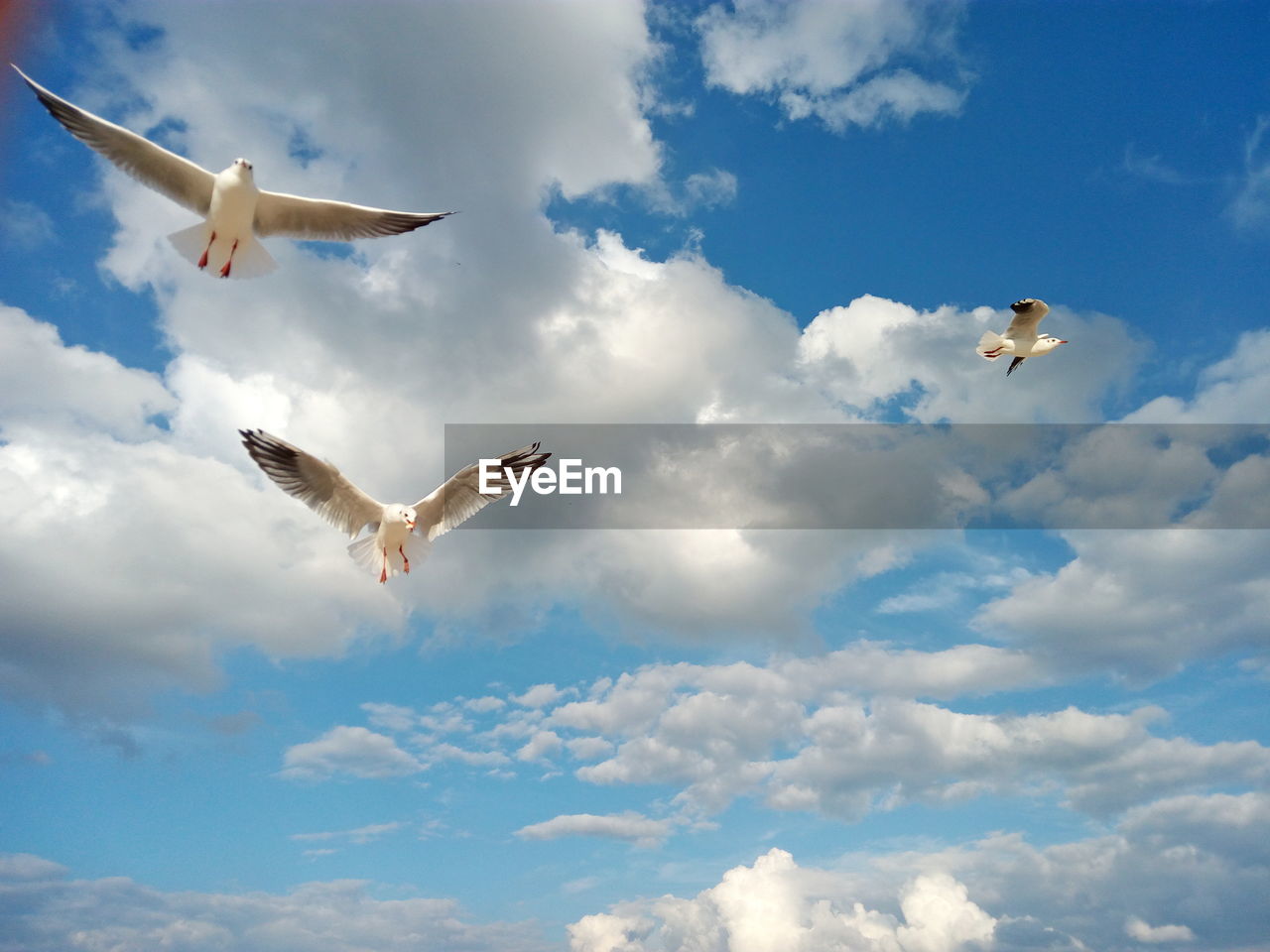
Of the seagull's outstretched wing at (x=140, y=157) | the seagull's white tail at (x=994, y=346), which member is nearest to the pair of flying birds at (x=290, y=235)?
the seagull's outstretched wing at (x=140, y=157)

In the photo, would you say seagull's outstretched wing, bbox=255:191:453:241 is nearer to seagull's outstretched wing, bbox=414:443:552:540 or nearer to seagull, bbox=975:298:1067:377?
seagull's outstretched wing, bbox=414:443:552:540

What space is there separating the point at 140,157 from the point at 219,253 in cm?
226

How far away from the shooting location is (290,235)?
2069 cm

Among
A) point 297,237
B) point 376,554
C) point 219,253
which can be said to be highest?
point 297,237

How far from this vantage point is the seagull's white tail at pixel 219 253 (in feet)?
64.4

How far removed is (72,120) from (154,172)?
1639mm

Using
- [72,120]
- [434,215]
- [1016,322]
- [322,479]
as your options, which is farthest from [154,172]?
[1016,322]

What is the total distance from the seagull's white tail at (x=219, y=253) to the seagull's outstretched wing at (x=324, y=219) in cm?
61

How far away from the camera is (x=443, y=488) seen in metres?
20.6

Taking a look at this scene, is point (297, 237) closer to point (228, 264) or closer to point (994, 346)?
point (228, 264)

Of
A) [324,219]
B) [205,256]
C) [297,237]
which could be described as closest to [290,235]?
[297,237]

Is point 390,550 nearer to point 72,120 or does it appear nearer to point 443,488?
point 443,488

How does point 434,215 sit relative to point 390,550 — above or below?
above

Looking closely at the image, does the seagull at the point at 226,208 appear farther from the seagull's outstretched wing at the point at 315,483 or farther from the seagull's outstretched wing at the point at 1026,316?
the seagull's outstretched wing at the point at 1026,316
